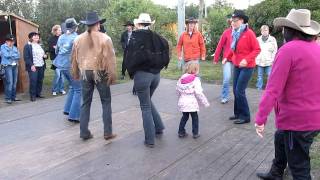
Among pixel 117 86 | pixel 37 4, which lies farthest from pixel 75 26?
pixel 37 4

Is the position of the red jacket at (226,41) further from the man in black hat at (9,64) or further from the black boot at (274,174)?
the man in black hat at (9,64)

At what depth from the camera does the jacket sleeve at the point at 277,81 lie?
142 inches

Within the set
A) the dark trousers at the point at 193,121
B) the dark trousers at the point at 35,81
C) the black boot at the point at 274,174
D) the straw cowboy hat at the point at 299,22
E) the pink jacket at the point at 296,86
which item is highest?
the straw cowboy hat at the point at 299,22

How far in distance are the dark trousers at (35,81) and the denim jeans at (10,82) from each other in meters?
0.36

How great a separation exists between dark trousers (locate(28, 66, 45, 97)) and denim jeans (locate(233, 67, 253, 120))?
4945 millimetres

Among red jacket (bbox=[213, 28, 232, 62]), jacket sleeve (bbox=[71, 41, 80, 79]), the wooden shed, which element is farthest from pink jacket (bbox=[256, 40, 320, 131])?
the wooden shed

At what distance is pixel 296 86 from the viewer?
3.69 meters

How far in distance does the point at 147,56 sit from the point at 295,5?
8.02 m

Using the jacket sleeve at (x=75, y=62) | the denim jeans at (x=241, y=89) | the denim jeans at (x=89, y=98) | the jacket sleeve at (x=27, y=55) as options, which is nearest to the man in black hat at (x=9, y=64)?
the jacket sleeve at (x=27, y=55)

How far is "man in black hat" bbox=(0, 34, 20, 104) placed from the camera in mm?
9367

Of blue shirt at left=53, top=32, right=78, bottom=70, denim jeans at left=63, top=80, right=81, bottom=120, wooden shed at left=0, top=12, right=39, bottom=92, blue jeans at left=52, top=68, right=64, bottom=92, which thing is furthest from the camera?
wooden shed at left=0, top=12, right=39, bottom=92

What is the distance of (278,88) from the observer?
144 inches

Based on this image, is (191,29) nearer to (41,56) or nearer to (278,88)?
(41,56)

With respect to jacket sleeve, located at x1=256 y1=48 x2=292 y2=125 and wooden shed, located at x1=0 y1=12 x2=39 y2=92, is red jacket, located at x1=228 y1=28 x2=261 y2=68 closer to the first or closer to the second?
jacket sleeve, located at x1=256 y1=48 x2=292 y2=125
